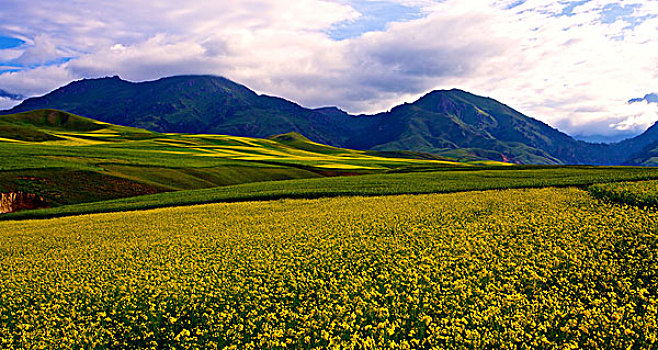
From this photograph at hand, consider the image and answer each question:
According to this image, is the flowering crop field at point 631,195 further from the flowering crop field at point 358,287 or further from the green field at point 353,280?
the flowering crop field at point 358,287

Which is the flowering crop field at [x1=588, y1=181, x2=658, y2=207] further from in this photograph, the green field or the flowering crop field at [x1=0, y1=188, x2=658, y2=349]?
the flowering crop field at [x1=0, y1=188, x2=658, y2=349]

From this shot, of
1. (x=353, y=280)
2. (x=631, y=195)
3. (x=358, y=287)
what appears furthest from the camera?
(x=631, y=195)

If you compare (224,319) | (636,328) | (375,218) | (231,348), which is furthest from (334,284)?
(375,218)

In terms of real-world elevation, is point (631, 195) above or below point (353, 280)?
above

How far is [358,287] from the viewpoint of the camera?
11.0 metres

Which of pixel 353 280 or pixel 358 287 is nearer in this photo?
pixel 358 287

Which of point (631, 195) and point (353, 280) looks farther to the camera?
point (631, 195)

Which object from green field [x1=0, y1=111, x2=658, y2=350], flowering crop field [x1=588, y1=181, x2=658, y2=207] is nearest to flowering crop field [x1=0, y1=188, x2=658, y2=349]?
green field [x1=0, y1=111, x2=658, y2=350]

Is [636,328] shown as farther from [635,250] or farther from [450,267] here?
[635,250]

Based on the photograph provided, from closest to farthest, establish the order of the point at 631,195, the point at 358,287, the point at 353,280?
the point at 358,287 → the point at 353,280 → the point at 631,195

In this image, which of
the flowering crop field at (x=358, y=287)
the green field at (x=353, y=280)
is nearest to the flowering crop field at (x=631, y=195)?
the green field at (x=353, y=280)

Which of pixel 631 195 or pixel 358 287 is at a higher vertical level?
pixel 631 195

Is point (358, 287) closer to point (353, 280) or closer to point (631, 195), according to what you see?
point (353, 280)

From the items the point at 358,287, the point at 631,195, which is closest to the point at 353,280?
the point at 358,287
